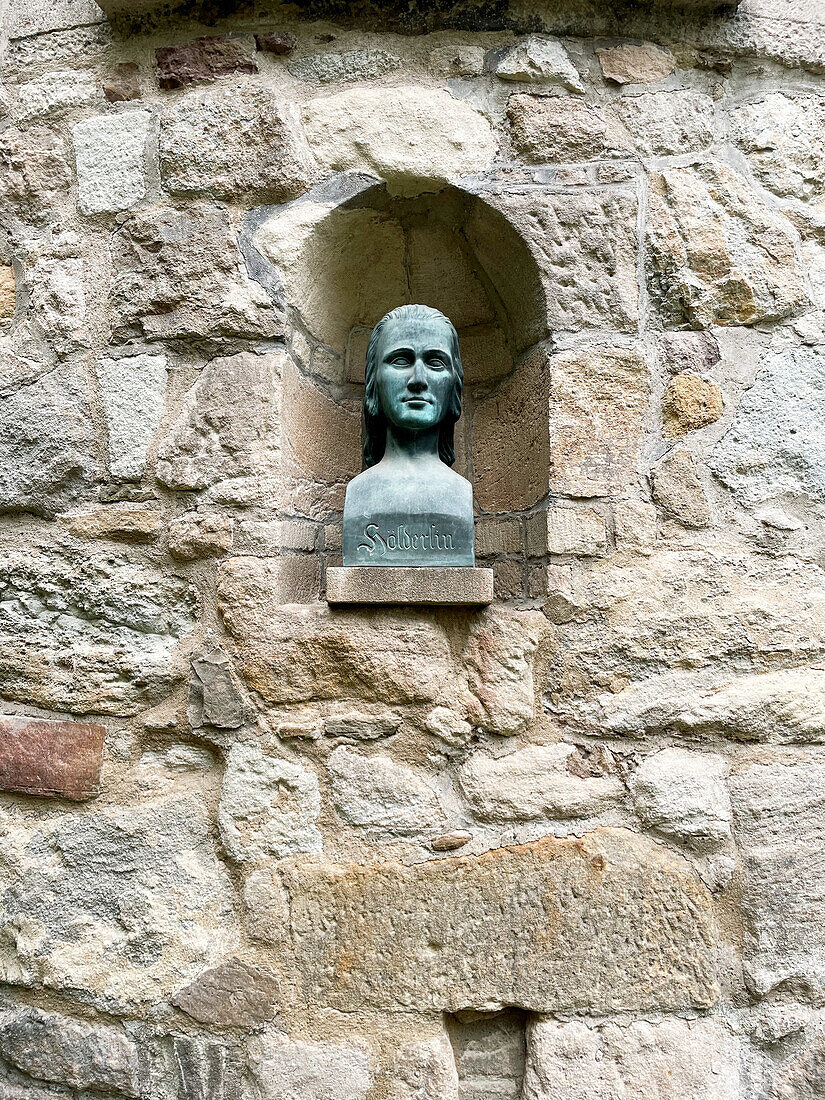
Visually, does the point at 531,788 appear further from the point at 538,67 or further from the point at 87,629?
the point at 538,67

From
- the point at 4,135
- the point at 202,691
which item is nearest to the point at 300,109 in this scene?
the point at 4,135

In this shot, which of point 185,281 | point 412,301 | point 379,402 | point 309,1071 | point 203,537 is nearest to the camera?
point 309,1071

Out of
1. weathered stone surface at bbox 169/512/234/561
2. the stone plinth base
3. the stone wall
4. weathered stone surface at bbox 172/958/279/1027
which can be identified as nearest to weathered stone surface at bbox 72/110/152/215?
the stone wall

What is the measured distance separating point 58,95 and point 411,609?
1587 mm

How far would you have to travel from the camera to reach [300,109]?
2133mm

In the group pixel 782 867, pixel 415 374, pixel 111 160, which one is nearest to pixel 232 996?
pixel 782 867

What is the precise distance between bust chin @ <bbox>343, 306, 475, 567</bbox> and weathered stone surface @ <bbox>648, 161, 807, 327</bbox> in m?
0.55

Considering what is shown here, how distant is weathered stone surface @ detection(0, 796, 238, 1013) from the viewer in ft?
5.89

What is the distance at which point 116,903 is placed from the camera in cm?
183

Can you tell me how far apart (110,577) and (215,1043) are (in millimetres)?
1001

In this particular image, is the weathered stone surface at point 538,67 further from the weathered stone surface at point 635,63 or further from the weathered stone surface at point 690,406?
the weathered stone surface at point 690,406

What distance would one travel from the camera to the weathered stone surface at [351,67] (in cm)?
217

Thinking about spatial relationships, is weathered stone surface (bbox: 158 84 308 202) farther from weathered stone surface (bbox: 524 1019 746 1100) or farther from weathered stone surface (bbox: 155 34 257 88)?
weathered stone surface (bbox: 524 1019 746 1100)

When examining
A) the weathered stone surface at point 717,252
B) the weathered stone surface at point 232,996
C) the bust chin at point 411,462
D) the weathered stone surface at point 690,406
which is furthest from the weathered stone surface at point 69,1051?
the weathered stone surface at point 717,252
